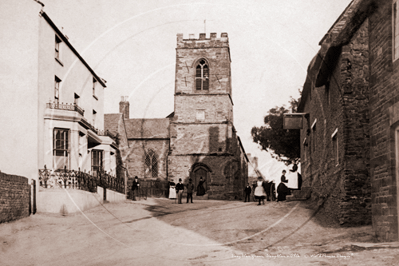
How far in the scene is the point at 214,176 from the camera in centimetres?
5019

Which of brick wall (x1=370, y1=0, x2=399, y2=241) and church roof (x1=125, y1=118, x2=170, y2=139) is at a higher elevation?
church roof (x1=125, y1=118, x2=170, y2=139)

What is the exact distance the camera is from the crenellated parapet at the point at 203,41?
53.6 metres

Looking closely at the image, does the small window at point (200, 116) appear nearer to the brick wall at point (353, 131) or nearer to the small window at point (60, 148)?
the small window at point (60, 148)

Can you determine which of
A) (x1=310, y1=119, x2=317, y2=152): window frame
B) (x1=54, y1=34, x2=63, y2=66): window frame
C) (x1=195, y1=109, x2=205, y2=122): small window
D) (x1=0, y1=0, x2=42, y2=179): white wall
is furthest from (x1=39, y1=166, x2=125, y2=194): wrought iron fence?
(x1=195, y1=109, x2=205, y2=122): small window

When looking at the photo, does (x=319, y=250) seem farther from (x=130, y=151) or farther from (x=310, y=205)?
(x=130, y=151)

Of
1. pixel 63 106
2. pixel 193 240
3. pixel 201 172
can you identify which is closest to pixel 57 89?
pixel 63 106

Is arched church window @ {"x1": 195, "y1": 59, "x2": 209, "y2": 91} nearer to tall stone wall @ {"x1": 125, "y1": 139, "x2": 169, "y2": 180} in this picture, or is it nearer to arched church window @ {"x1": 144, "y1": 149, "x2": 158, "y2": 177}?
tall stone wall @ {"x1": 125, "y1": 139, "x2": 169, "y2": 180}

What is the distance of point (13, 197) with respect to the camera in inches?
719

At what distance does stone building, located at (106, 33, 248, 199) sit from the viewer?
50.5m

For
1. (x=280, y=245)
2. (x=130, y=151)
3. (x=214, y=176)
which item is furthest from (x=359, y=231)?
(x=130, y=151)

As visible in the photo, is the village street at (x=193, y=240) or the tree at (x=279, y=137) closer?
the village street at (x=193, y=240)

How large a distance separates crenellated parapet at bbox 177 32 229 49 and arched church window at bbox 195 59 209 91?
192 cm

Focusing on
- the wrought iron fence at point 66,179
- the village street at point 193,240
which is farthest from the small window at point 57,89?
the village street at point 193,240

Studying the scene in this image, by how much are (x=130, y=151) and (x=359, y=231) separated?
46205mm
